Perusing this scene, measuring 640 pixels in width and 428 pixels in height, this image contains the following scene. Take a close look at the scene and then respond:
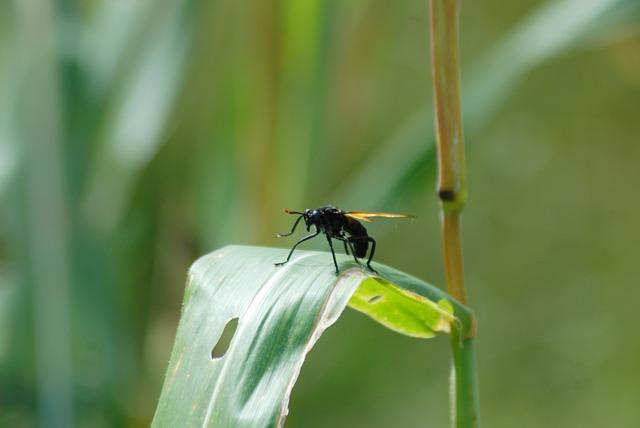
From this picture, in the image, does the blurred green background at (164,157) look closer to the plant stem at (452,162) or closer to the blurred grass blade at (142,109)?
the blurred grass blade at (142,109)

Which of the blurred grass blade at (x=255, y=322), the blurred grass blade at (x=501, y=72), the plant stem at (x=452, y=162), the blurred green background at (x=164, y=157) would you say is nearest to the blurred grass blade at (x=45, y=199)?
the blurred green background at (x=164, y=157)

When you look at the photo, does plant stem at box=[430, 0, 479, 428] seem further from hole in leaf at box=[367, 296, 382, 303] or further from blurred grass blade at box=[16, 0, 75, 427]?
blurred grass blade at box=[16, 0, 75, 427]

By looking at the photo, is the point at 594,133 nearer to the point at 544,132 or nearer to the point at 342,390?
the point at 544,132

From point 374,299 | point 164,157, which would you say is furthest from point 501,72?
point 164,157

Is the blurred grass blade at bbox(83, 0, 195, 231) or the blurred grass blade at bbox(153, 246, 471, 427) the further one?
the blurred grass blade at bbox(83, 0, 195, 231)

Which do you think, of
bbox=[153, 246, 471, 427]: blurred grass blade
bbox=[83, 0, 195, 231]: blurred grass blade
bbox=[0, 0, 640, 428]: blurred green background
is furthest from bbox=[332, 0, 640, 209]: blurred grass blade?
bbox=[153, 246, 471, 427]: blurred grass blade
